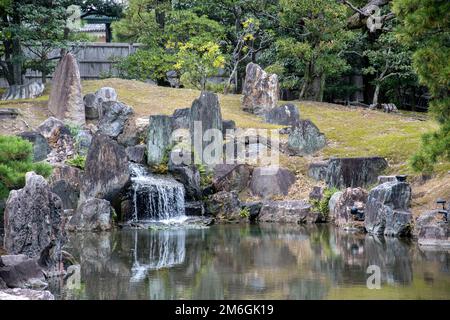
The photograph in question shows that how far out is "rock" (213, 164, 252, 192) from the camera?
22.4 metres

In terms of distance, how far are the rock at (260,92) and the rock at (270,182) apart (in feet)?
19.1

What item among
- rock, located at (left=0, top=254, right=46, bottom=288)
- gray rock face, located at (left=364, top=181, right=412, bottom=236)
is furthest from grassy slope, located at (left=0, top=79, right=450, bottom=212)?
rock, located at (left=0, top=254, right=46, bottom=288)

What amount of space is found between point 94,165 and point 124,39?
20.1 meters

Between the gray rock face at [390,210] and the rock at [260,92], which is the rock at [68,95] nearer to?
the rock at [260,92]

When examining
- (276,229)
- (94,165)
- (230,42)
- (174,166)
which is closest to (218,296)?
(276,229)

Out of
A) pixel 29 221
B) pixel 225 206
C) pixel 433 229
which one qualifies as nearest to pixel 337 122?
pixel 225 206

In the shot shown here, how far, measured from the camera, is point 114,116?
25.1m

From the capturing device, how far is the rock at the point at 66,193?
20.3 m

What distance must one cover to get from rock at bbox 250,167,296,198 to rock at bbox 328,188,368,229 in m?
2.26

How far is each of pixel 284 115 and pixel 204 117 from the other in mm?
3912

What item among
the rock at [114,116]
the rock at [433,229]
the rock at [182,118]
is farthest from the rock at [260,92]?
the rock at [433,229]

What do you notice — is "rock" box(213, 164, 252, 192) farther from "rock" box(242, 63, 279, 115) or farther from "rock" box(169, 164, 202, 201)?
"rock" box(242, 63, 279, 115)

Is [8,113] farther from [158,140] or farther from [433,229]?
[433,229]
